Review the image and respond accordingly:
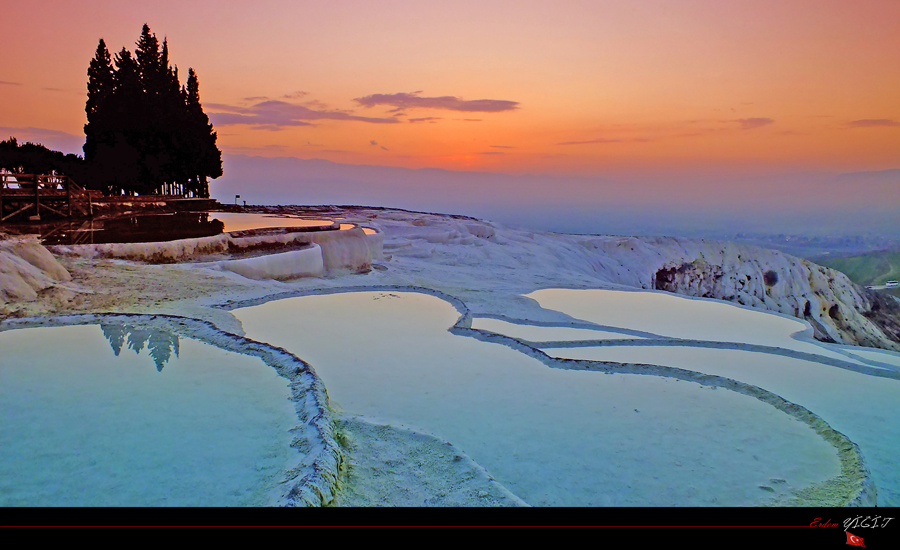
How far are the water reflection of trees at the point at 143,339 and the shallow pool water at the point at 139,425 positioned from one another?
3 centimetres

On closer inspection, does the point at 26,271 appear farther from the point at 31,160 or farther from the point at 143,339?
the point at 31,160

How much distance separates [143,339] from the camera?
5.30m

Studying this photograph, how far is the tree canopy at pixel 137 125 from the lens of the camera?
21188mm

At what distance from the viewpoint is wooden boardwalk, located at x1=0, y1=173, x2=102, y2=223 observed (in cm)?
1276

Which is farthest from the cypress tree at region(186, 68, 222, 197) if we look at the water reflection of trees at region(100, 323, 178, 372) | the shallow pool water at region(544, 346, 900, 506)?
the shallow pool water at region(544, 346, 900, 506)

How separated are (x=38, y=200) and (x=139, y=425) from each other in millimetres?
13511

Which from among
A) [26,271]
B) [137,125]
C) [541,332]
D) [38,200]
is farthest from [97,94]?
[541,332]

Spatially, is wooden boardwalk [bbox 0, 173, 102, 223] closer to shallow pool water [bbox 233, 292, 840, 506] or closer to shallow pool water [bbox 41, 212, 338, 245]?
shallow pool water [bbox 41, 212, 338, 245]

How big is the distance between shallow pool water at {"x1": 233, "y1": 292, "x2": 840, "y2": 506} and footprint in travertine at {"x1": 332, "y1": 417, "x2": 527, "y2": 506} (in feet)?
0.49

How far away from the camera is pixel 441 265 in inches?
494
